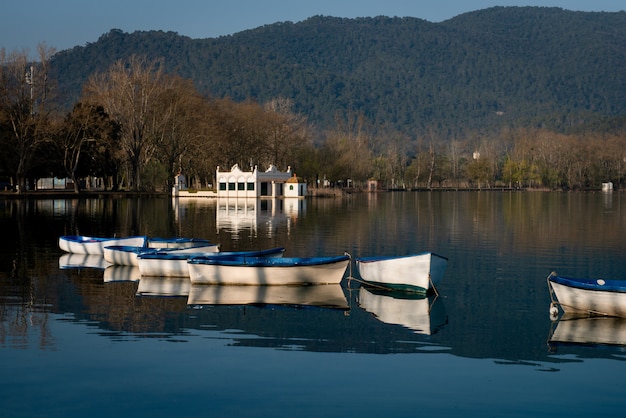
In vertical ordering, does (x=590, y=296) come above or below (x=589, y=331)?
above

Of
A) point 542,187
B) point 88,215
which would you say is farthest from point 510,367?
point 542,187

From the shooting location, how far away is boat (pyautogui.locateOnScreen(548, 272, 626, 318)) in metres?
20.8

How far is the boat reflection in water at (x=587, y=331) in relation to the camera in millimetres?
18484

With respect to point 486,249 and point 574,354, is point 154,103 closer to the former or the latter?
point 486,249

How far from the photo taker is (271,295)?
80.8 ft

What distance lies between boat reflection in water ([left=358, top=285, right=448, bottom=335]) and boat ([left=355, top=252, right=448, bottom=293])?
10.5 inches

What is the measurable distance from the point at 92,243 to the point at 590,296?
22522mm

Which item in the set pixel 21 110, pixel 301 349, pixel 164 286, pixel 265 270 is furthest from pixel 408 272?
pixel 21 110

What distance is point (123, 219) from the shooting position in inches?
2370

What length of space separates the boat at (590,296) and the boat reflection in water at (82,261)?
18.3 m

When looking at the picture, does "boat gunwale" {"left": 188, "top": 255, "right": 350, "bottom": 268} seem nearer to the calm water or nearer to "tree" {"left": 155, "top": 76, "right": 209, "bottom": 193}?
the calm water

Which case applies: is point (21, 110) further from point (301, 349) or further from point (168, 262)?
point (301, 349)

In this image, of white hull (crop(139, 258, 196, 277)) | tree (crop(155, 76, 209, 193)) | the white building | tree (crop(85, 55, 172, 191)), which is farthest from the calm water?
the white building

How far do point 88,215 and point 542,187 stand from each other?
482 feet
